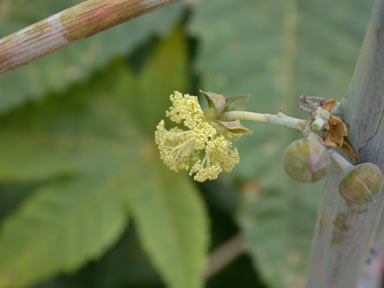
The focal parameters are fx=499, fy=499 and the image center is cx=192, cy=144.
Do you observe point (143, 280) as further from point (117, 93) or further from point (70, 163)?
point (117, 93)

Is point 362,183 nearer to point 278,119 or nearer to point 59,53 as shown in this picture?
point 278,119

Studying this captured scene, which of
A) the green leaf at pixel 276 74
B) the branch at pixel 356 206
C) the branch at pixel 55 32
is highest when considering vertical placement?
the branch at pixel 55 32

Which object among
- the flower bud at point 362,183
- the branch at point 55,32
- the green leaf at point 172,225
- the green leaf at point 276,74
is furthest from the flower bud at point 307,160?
the green leaf at point 172,225

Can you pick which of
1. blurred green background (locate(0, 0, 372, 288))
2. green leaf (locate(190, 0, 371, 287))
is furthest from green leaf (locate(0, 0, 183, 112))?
green leaf (locate(190, 0, 371, 287))

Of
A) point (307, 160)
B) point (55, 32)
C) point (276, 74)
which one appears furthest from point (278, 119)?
point (276, 74)

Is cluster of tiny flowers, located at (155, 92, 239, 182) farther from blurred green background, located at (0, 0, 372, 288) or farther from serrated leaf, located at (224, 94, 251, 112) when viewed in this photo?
blurred green background, located at (0, 0, 372, 288)

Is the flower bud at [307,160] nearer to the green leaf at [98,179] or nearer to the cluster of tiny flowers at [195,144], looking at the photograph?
the cluster of tiny flowers at [195,144]
